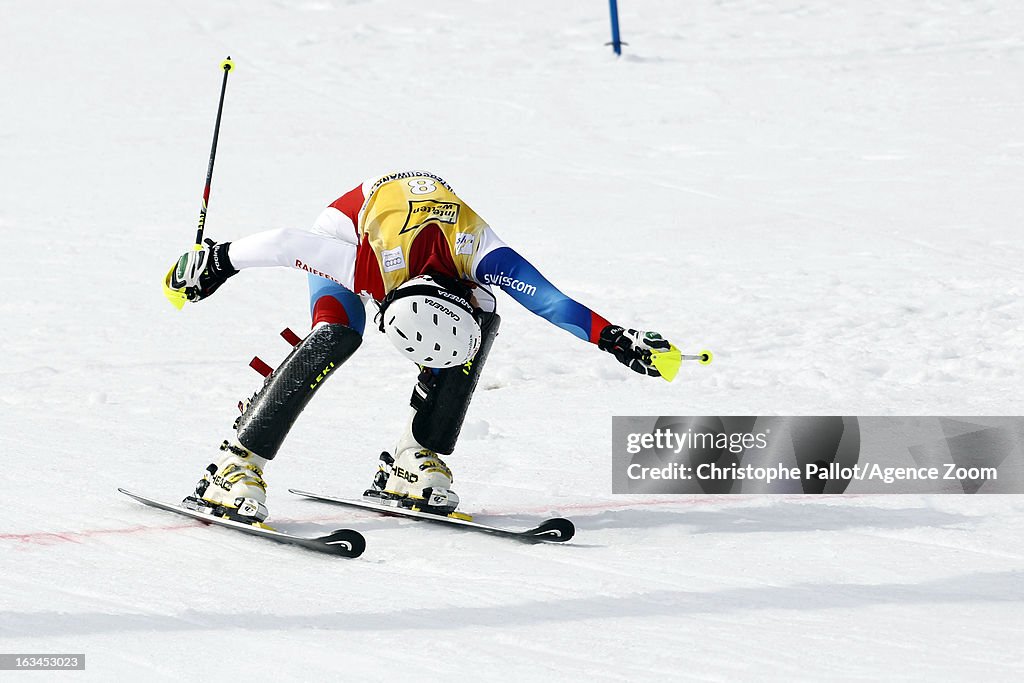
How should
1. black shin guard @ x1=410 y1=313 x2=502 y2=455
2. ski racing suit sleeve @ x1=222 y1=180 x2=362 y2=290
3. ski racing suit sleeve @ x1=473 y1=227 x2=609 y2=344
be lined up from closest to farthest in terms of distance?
ski racing suit sleeve @ x1=473 y1=227 x2=609 y2=344, ski racing suit sleeve @ x1=222 y1=180 x2=362 y2=290, black shin guard @ x1=410 y1=313 x2=502 y2=455

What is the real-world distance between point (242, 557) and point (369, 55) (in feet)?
47.1

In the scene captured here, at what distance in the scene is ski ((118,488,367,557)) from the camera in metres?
4.20

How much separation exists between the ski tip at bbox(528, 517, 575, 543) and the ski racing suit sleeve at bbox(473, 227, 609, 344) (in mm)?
631

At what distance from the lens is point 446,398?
471cm

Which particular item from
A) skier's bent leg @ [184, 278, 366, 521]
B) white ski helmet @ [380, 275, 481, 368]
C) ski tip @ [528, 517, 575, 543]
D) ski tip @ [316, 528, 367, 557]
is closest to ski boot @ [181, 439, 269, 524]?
skier's bent leg @ [184, 278, 366, 521]

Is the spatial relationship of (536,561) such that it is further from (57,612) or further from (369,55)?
(369,55)

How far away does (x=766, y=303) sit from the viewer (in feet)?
28.4

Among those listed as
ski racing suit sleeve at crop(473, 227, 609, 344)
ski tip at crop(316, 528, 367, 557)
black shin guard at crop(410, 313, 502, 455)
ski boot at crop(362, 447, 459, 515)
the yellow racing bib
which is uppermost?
the yellow racing bib

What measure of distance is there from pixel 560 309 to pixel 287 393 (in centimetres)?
94

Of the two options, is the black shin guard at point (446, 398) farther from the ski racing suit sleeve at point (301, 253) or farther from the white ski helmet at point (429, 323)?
the ski racing suit sleeve at point (301, 253)

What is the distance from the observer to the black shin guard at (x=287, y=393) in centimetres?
440

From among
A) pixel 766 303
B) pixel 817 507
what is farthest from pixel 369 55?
pixel 817 507

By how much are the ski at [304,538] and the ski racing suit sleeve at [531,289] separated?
92 centimetres

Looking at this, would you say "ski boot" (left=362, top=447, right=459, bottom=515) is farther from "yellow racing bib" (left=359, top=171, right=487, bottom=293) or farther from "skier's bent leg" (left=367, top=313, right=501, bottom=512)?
"yellow racing bib" (left=359, top=171, right=487, bottom=293)
